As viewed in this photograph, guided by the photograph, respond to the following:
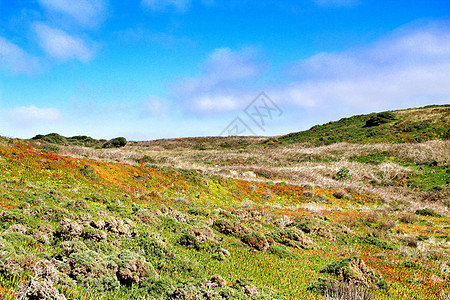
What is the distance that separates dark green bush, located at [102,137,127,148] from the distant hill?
1681 inches

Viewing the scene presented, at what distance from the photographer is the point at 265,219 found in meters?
17.2

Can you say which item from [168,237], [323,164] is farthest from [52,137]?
[168,237]

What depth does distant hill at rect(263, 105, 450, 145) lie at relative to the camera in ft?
184

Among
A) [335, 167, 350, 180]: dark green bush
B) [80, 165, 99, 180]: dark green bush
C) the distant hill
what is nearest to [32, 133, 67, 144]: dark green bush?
[80, 165, 99, 180]: dark green bush

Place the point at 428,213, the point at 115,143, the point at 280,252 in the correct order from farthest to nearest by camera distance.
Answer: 1. the point at 115,143
2. the point at 428,213
3. the point at 280,252

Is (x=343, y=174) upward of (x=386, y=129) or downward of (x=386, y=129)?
downward

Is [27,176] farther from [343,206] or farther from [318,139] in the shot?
[318,139]

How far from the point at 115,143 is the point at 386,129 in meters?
69.8

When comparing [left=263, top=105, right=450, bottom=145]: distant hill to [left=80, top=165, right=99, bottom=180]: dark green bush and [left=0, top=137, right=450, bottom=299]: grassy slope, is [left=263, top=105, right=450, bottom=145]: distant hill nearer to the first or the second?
[left=0, top=137, right=450, bottom=299]: grassy slope

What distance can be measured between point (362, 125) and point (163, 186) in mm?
65952

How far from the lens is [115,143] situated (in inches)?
3009

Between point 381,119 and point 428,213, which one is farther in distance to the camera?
point 381,119

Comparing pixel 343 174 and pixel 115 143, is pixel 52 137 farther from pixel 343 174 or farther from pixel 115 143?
pixel 343 174

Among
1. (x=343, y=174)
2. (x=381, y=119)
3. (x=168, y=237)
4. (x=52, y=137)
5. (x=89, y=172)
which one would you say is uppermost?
(x=52, y=137)
